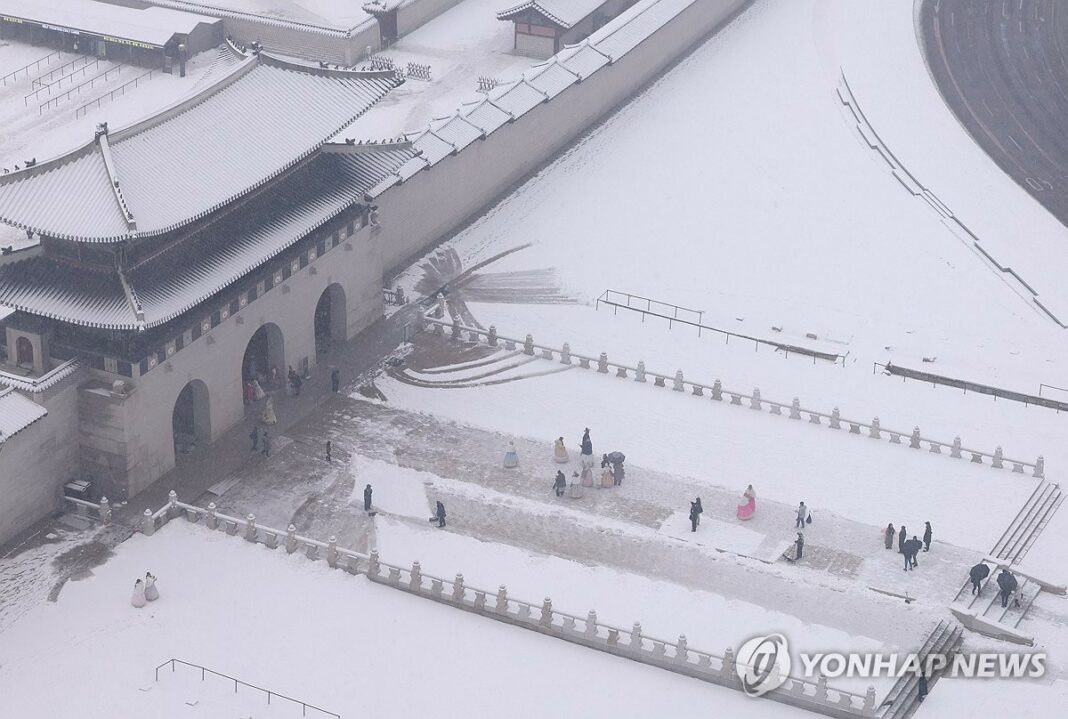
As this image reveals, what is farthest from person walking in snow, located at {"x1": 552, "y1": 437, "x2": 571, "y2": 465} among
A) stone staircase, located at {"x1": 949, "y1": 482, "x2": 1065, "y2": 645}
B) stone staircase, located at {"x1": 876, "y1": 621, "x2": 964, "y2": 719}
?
stone staircase, located at {"x1": 876, "y1": 621, "x2": 964, "y2": 719}

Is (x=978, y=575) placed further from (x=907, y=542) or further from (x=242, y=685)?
(x=242, y=685)

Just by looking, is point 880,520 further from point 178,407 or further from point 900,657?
point 178,407

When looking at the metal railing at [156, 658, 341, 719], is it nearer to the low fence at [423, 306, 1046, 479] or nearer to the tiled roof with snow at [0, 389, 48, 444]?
the tiled roof with snow at [0, 389, 48, 444]

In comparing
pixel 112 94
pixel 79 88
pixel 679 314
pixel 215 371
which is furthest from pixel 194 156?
pixel 79 88

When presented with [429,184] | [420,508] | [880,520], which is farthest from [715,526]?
[429,184]

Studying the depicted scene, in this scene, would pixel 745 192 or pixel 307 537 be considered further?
pixel 745 192

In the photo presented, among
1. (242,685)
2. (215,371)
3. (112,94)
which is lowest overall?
(242,685)

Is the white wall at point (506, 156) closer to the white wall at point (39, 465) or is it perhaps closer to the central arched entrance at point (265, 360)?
the central arched entrance at point (265, 360)
